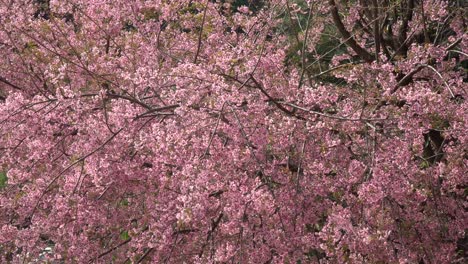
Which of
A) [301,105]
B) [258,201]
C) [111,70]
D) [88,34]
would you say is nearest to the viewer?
[258,201]

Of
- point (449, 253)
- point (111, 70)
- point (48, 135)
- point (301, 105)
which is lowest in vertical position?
point (449, 253)

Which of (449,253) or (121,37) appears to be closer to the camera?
(449,253)

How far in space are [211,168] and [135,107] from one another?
102 cm

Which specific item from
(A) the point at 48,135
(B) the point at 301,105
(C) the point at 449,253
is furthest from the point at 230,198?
(C) the point at 449,253

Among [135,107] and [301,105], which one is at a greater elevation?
[135,107]

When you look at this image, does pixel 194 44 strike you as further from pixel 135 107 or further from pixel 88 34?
pixel 135 107

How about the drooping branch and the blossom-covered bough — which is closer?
the blossom-covered bough

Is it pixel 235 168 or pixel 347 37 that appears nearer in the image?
pixel 235 168

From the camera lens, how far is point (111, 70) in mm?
5625

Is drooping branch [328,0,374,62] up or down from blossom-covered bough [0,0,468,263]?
up

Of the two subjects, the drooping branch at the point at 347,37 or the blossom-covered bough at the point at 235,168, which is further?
the drooping branch at the point at 347,37

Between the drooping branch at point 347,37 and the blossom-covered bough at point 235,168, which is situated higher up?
the drooping branch at point 347,37

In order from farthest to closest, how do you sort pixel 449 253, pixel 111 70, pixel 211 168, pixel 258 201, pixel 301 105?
1. pixel 111 70
2. pixel 449 253
3. pixel 301 105
4. pixel 211 168
5. pixel 258 201

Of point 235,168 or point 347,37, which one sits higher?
point 347,37
